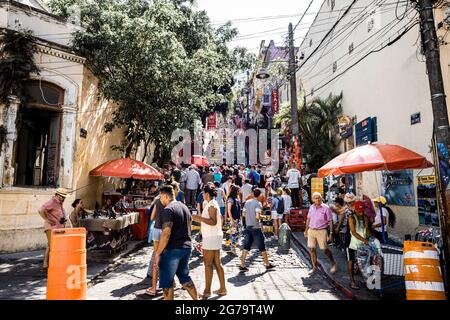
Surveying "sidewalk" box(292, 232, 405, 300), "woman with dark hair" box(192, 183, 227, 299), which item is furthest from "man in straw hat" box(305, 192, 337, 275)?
"woman with dark hair" box(192, 183, 227, 299)

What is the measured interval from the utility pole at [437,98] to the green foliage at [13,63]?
997cm

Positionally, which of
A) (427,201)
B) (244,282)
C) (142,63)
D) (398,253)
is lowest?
(244,282)

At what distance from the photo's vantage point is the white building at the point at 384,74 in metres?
9.24

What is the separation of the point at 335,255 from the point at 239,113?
46444 mm

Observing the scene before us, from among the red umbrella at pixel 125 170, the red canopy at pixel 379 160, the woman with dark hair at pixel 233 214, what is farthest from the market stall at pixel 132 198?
the red canopy at pixel 379 160

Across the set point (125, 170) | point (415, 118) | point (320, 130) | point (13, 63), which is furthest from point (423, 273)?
point (320, 130)

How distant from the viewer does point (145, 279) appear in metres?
6.95

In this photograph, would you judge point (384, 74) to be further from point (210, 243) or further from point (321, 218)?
point (210, 243)

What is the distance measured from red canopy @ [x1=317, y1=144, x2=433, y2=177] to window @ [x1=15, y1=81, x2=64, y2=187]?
8.45 meters

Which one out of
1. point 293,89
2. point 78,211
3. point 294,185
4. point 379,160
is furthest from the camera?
point 293,89

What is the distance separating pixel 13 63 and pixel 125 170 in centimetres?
439

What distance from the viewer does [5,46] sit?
9.30 metres

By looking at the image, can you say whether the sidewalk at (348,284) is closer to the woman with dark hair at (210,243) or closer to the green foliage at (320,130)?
the woman with dark hair at (210,243)
